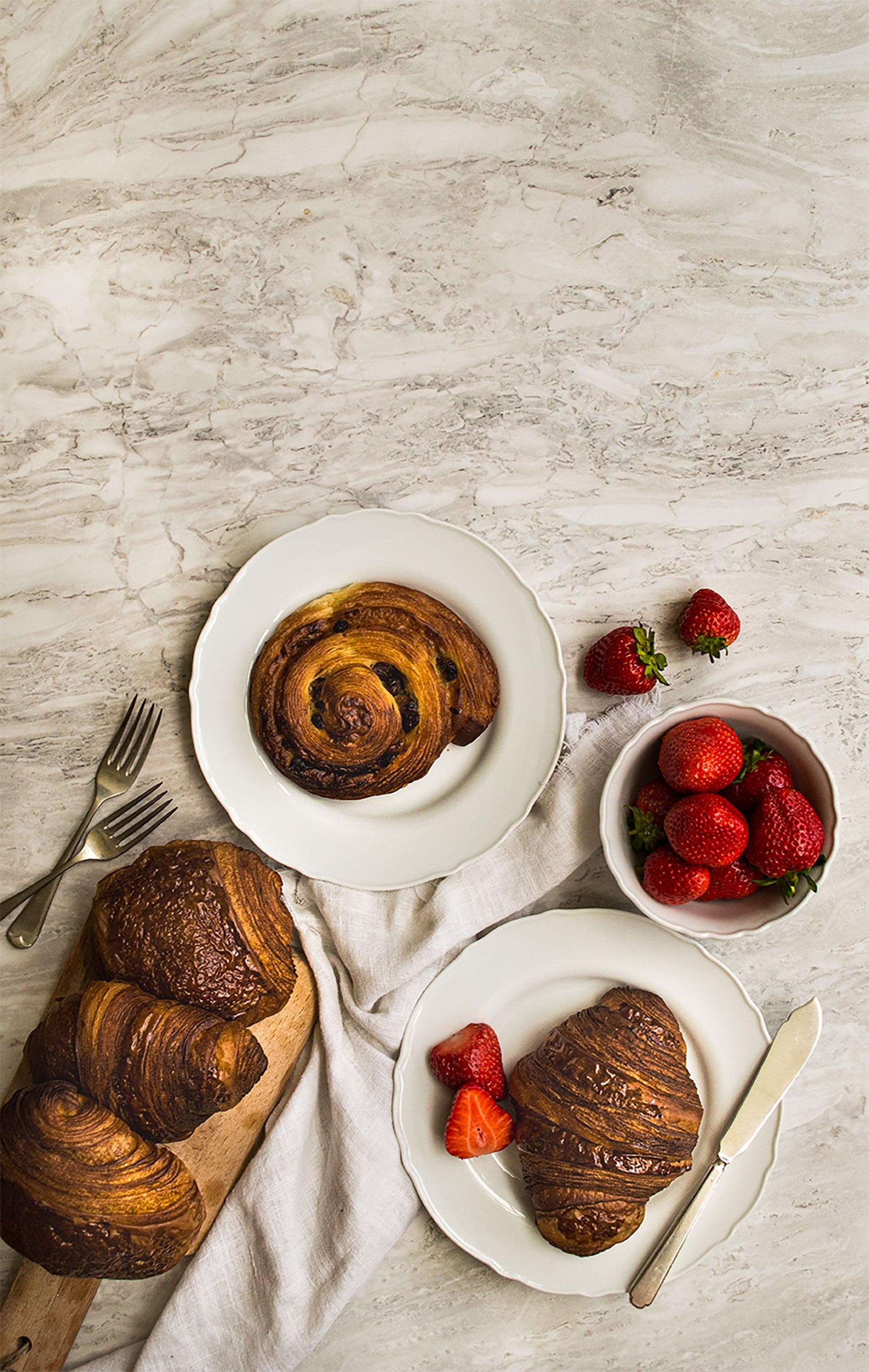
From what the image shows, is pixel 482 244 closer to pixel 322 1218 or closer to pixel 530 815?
pixel 530 815

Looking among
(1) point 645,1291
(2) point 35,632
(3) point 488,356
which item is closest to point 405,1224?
(1) point 645,1291

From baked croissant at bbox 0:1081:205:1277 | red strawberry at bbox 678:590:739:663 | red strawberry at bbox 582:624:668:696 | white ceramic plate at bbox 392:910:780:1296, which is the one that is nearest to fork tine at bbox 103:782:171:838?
baked croissant at bbox 0:1081:205:1277

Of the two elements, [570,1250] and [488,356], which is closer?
[570,1250]

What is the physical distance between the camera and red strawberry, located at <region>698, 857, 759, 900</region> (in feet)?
5.77

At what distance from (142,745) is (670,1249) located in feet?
4.80

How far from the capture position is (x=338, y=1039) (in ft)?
6.29

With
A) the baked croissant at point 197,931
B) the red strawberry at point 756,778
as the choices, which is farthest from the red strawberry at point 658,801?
the baked croissant at point 197,931

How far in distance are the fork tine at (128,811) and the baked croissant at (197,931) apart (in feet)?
0.38

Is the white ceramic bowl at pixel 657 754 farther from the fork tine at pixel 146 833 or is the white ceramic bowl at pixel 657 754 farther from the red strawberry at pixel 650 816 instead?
the fork tine at pixel 146 833

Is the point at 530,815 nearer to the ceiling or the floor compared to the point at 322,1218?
nearer to the ceiling

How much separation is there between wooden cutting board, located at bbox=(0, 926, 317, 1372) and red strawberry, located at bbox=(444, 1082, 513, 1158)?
346mm

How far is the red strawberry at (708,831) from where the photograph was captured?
1690 millimetres

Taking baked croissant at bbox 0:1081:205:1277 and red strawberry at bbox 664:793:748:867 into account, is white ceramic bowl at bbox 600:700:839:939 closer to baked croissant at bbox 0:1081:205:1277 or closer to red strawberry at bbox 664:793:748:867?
red strawberry at bbox 664:793:748:867

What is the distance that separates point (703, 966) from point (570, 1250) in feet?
1.97
